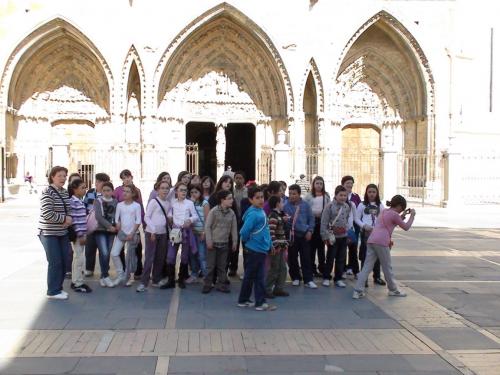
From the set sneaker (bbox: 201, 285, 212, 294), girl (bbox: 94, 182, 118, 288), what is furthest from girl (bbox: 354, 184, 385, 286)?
girl (bbox: 94, 182, 118, 288)

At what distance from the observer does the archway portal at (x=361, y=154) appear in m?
24.0

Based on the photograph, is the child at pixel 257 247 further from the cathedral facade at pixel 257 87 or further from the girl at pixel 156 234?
the cathedral facade at pixel 257 87

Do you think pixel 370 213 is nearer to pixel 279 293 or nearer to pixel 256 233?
pixel 279 293

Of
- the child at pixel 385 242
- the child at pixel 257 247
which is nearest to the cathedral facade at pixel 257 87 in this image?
the child at pixel 385 242

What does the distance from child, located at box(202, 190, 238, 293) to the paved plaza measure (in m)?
0.24

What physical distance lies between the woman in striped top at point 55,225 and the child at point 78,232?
232 millimetres

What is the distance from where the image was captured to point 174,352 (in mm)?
4656

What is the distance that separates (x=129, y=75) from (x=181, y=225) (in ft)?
50.8

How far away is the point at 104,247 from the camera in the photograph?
295 inches

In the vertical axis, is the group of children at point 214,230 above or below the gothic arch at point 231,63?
below

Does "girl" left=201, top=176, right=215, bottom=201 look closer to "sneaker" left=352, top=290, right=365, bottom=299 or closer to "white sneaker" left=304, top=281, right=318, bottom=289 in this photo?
→ "white sneaker" left=304, top=281, right=318, bottom=289

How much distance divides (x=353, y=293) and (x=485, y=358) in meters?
2.52

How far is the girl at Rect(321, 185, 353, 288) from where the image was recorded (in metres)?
7.44

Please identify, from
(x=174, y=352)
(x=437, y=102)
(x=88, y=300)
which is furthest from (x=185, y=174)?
(x=437, y=102)
